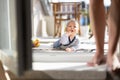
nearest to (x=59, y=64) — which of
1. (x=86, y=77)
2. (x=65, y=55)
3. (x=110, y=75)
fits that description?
(x=65, y=55)

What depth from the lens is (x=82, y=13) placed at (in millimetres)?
1568

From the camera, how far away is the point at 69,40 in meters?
1.61

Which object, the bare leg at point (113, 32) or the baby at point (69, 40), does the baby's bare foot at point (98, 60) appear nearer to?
the bare leg at point (113, 32)

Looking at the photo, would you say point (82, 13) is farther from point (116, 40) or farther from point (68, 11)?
point (116, 40)

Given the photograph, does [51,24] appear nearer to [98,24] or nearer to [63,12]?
[63,12]

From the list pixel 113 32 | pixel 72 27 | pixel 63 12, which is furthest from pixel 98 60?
pixel 63 12

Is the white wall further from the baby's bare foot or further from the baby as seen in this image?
the baby's bare foot

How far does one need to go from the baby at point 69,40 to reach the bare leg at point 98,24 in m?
0.20

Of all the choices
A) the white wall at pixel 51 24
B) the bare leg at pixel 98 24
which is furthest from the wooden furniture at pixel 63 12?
the bare leg at pixel 98 24

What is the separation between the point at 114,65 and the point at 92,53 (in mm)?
250

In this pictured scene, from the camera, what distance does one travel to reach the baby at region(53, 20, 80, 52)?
1.61 meters

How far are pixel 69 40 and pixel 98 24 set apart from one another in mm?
271

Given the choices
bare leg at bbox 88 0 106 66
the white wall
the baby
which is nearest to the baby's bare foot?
bare leg at bbox 88 0 106 66

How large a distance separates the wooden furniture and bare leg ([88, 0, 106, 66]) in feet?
0.59
